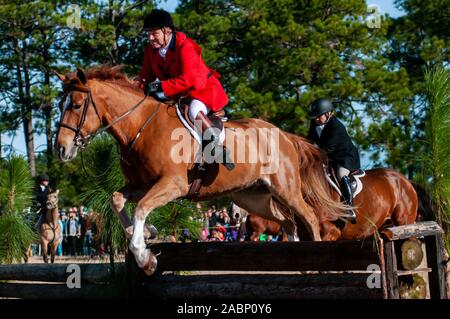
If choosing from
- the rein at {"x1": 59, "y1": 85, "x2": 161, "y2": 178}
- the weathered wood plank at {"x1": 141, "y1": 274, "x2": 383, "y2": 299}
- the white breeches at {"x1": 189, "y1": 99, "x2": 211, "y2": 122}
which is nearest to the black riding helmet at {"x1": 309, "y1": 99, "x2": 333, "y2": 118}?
the white breeches at {"x1": 189, "y1": 99, "x2": 211, "y2": 122}

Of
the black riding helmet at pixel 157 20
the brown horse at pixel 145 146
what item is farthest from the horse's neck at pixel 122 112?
the black riding helmet at pixel 157 20

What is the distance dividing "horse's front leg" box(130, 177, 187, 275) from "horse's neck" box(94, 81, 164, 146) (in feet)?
1.88

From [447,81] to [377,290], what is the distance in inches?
81.4

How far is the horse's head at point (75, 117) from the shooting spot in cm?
644

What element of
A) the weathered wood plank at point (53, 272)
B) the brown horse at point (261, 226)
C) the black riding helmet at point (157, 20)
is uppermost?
the black riding helmet at point (157, 20)

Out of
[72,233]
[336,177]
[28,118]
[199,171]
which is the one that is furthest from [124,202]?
[28,118]

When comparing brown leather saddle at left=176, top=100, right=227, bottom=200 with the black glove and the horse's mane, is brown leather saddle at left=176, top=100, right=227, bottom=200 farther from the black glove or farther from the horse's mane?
the horse's mane

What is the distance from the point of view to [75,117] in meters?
6.56

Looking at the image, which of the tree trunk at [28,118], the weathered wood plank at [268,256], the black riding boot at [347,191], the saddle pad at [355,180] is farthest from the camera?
the tree trunk at [28,118]

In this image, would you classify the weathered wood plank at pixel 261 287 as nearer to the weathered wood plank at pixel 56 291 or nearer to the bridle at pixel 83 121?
the weathered wood plank at pixel 56 291

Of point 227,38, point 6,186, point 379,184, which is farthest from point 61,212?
point 379,184

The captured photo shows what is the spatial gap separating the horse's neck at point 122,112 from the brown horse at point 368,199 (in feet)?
6.66

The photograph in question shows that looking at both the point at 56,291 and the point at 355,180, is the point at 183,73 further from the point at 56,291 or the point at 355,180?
the point at 355,180

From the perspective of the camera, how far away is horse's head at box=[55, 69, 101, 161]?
253 inches
